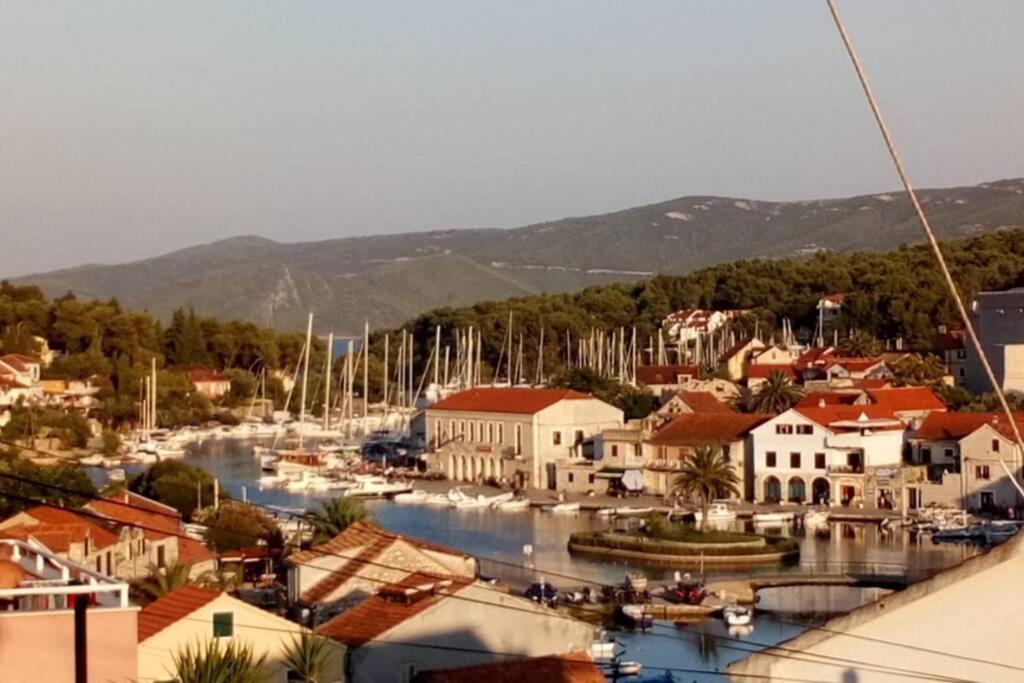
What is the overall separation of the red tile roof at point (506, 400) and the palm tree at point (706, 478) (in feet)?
14.4

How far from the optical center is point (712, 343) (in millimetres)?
49156

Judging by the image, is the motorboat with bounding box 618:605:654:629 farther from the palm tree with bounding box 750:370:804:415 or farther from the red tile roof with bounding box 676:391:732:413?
the palm tree with bounding box 750:370:804:415

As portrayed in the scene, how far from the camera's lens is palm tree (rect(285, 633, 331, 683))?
8.62 m

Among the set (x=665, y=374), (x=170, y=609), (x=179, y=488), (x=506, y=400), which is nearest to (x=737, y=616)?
(x=170, y=609)

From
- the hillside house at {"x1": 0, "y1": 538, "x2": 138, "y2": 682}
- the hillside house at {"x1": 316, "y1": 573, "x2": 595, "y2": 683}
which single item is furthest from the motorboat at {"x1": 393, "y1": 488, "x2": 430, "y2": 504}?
the hillside house at {"x1": 0, "y1": 538, "x2": 138, "y2": 682}

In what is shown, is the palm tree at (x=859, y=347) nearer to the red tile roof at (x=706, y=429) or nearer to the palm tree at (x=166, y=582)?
the red tile roof at (x=706, y=429)

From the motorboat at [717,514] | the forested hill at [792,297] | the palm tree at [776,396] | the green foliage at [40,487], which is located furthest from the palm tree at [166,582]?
the forested hill at [792,297]

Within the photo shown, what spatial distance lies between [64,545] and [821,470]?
545 inches

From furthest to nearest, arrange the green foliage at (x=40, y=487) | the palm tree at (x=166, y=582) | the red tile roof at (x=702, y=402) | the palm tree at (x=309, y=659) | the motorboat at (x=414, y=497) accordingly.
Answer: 1. the red tile roof at (x=702, y=402)
2. the motorboat at (x=414, y=497)
3. the green foliage at (x=40, y=487)
4. the palm tree at (x=166, y=582)
5. the palm tree at (x=309, y=659)

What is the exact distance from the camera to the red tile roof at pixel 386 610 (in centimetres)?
924

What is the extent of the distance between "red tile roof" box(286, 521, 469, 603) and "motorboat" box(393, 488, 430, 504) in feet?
45.9

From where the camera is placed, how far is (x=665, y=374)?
3850cm

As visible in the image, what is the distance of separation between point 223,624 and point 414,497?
17940 mm

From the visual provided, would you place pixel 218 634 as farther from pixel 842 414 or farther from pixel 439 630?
pixel 842 414
